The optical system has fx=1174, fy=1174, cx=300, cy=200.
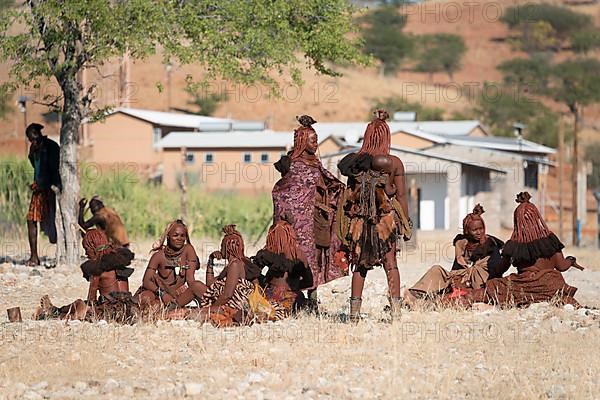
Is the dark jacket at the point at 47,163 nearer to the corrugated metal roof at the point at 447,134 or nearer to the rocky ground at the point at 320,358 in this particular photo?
the rocky ground at the point at 320,358

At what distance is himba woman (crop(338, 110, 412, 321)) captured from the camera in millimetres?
11656

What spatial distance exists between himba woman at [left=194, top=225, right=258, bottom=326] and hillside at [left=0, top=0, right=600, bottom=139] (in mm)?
39158

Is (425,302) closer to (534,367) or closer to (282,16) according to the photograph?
(534,367)

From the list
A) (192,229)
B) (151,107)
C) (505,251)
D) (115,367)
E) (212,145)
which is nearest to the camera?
(115,367)

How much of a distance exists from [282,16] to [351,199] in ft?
26.4

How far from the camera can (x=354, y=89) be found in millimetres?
86812

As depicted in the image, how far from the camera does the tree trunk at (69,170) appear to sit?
1919cm

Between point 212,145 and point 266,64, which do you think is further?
point 212,145

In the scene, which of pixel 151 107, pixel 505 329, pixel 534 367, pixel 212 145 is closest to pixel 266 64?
pixel 505 329

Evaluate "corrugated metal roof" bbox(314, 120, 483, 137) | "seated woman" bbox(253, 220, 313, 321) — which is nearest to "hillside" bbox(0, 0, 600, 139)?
"corrugated metal roof" bbox(314, 120, 483, 137)

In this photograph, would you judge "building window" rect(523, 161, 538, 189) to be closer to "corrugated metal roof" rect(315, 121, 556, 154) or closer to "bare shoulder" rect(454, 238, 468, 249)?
"corrugated metal roof" rect(315, 121, 556, 154)

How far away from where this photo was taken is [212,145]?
48438mm

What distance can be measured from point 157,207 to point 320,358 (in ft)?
74.3

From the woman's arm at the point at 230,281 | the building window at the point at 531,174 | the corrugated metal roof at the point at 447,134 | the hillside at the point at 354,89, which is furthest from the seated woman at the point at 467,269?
the hillside at the point at 354,89
